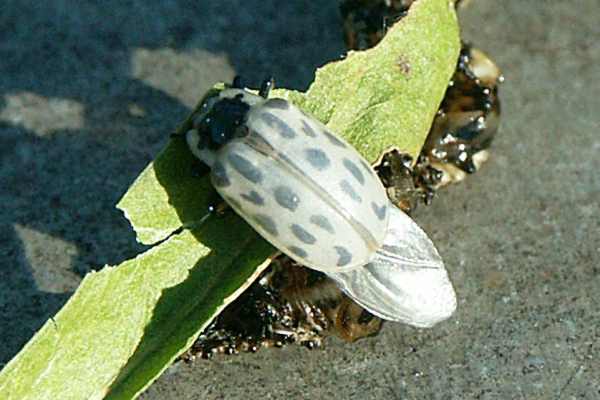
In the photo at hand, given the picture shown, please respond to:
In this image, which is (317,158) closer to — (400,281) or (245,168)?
(245,168)

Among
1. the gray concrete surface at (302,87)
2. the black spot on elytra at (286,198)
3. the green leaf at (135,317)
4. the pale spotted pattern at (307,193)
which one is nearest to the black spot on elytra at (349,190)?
the pale spotted pattern at (307,193)

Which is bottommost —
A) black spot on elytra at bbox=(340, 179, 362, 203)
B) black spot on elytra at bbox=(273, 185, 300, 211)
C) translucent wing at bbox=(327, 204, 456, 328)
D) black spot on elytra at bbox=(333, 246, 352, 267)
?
translucent wing at bbox=(327, 204, 456, 328)

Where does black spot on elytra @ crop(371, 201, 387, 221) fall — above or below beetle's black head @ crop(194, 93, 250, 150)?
below

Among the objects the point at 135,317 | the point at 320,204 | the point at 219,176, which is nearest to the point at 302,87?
the point at 219,176

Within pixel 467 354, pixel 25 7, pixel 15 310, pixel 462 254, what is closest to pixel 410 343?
pixel 467 354

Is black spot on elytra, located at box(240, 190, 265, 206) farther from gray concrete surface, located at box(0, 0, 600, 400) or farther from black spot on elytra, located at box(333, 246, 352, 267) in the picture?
gray concrete surface, located at box(0, 0, 600, 400)

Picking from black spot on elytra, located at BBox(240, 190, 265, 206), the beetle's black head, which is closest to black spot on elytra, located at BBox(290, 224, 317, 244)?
black spot on elytra, located at BBox(240, 190, 265, 206)

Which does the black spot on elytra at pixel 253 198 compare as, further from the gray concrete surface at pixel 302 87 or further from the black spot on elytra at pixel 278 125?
the gray concrete surface at pixel 302 87

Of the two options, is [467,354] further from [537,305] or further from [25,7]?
[25,7]
